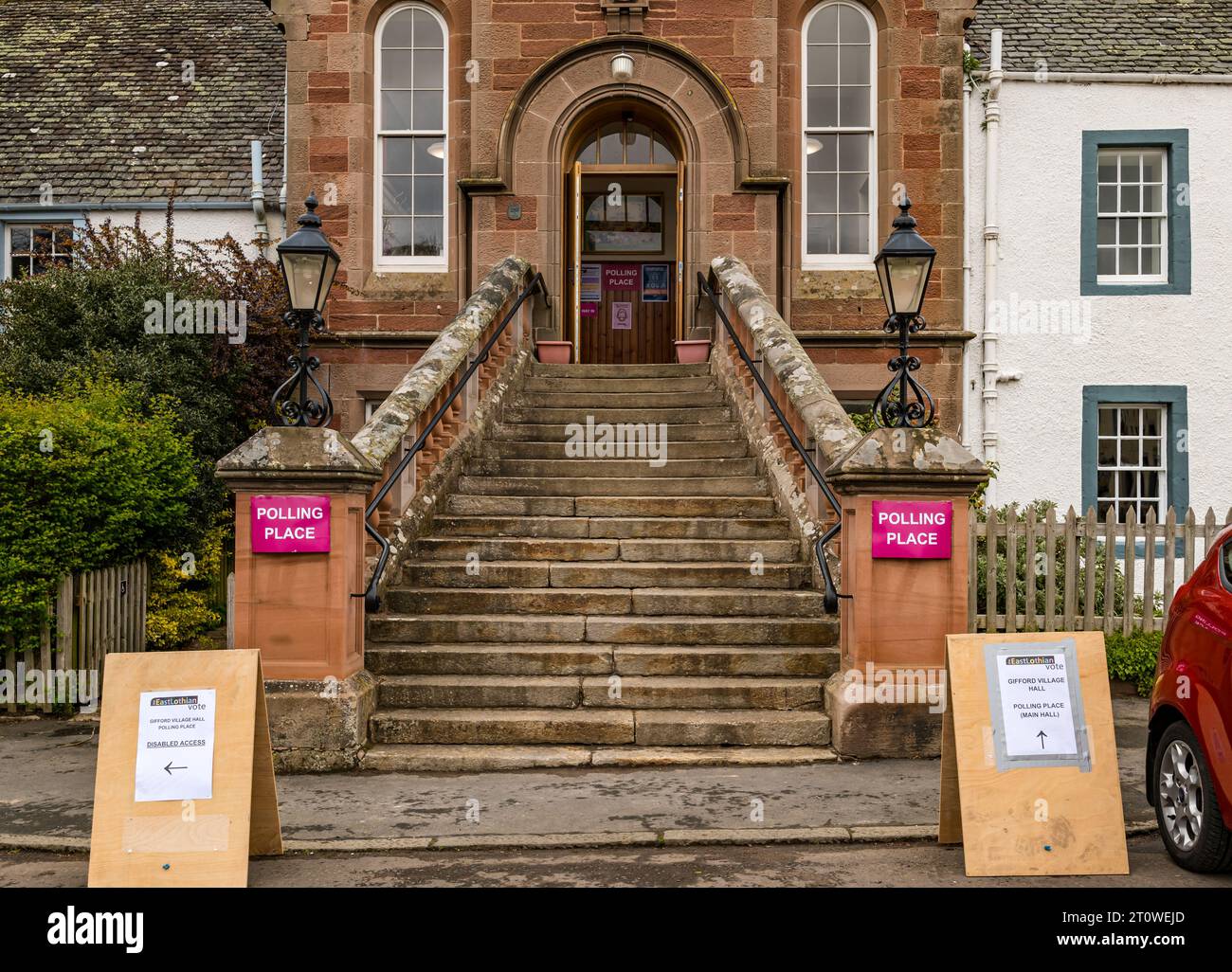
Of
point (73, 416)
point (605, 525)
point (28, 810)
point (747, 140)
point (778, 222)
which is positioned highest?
point (747, 140)

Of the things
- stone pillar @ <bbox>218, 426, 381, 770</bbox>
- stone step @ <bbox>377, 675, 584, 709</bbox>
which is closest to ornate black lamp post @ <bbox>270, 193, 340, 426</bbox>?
stone pillar @ <bbox>218, 426, 381, 770</bbox>

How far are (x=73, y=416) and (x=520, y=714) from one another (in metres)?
4.89

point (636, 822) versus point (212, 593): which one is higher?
point (212, 593)

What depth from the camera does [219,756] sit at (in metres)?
5.25

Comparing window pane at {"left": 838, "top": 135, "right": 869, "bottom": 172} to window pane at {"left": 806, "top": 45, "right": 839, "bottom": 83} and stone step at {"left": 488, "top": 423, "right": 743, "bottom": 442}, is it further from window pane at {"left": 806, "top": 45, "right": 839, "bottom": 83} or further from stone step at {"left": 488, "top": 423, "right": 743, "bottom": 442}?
stone step at {"left": 488, "top": 423, "right": 743, "bottom": 442}

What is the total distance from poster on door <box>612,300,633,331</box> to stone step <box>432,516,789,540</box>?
20.0ft

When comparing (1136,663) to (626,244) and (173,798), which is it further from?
(173,798)

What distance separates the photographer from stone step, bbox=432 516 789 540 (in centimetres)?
971

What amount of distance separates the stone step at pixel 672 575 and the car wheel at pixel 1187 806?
364cm

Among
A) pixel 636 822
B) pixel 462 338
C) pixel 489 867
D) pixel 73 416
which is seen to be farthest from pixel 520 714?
pixel 73 416

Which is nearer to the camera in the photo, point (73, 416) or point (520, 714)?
point (520, 714)

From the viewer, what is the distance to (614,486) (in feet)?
34.4

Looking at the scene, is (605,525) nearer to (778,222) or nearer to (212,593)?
(212,593)
